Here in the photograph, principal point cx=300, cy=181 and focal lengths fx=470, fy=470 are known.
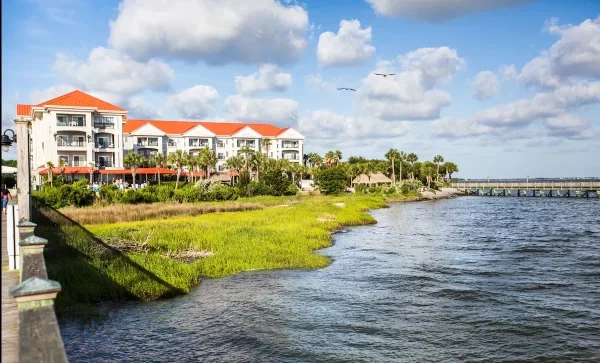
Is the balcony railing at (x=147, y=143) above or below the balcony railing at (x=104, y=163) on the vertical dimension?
above

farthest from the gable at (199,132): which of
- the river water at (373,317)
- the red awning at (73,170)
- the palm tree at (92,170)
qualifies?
the river water at (373,317)

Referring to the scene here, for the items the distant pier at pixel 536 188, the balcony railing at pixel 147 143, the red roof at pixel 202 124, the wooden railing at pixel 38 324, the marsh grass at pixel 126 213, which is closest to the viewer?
the wooden railing at pixel 38 324

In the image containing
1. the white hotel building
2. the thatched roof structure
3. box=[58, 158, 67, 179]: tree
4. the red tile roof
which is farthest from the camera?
the thatched roof structure

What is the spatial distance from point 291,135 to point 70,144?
46.5m

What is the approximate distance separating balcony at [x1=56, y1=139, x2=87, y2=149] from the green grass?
40460 millimetres

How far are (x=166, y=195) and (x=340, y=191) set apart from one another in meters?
38.5

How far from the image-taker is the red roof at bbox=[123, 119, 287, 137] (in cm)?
Result: 8900

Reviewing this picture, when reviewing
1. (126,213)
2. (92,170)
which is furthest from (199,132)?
(126,213)

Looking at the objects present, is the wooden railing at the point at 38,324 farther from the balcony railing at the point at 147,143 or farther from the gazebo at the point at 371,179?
the gazebo at the point at 371,179

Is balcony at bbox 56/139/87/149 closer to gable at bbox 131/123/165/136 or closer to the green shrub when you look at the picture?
gable at bbox 131/123/165/136

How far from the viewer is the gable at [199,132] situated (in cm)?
9007

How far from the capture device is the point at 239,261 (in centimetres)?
2309

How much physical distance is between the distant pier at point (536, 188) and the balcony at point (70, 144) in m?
95.9

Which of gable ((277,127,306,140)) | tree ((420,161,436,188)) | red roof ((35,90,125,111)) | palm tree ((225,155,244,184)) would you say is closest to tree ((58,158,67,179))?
red roof ((35,90,125,111))
